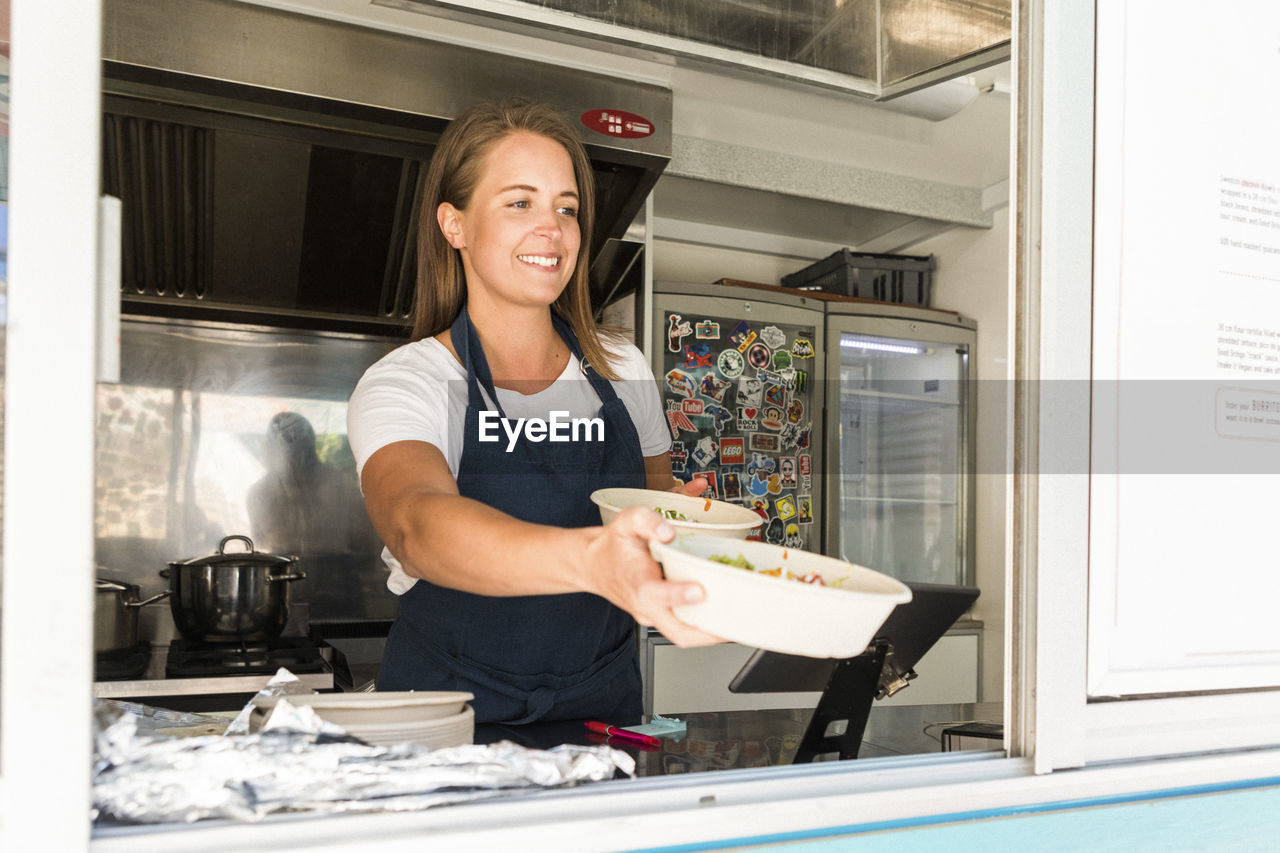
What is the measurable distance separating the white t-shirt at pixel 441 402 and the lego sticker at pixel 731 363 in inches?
62.3

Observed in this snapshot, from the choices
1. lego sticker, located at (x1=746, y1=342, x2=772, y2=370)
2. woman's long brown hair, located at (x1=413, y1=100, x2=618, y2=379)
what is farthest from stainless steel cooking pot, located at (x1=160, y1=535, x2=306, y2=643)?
lego sticker, located at (x1=746, y1=342, x2=772, y2=370)

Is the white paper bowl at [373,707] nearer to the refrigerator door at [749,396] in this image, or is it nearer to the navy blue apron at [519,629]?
the navy blue apron at [519,629]

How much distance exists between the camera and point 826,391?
3.55 metres

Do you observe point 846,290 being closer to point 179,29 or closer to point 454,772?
point 179,29

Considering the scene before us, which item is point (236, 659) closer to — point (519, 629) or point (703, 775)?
point (519, 629)

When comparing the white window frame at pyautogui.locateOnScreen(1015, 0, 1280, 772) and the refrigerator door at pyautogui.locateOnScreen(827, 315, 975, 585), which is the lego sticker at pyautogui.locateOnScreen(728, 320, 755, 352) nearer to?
the refrigerator door at pyautogui.locateOnScreen(827, 315, 975, 585)

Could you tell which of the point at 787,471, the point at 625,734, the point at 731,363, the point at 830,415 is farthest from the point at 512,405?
the point at 830,415

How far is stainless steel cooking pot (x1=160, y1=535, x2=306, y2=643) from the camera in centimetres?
240

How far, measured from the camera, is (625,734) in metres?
1.25

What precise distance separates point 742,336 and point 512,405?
1.98m

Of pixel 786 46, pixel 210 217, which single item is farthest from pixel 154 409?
pixel 786 46

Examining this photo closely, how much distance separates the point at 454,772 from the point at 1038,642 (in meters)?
0.56

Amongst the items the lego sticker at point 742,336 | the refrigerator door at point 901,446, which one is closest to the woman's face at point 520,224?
the lego sticker at point 742,336

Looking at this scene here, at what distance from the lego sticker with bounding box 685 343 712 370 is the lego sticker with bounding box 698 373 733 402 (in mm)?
43
